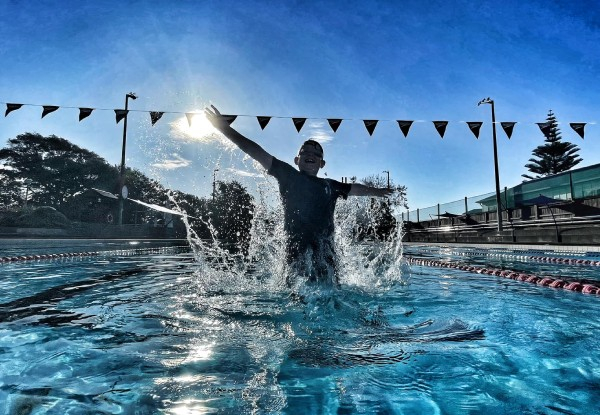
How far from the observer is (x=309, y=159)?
153 inches

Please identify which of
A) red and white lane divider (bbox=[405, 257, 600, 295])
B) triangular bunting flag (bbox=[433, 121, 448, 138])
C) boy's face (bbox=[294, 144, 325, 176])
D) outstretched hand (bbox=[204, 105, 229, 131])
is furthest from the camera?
triangular bunting flag (bbox=[433, 121, 448, 138])

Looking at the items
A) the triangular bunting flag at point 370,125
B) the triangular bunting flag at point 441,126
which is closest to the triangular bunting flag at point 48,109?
the triangular bunting flag at point 370,125

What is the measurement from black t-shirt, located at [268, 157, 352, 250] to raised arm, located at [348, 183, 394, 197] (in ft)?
2.22

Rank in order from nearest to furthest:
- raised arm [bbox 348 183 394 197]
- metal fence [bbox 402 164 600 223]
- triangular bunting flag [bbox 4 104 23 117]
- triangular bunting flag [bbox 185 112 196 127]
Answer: raised arm [bbox 348 183 394 197], triangular bunting flag [bbox 4 104 23 117], triangular bunting flag [bbox 185 112 196 127], metal fence [bbox 402 164 600 223]

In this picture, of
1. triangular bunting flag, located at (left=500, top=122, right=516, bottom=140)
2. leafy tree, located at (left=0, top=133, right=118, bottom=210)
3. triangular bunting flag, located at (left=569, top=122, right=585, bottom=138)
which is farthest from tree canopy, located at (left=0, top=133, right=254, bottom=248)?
triangular bunting flag, located at (left=569, top=122, right=585, bottom=138)

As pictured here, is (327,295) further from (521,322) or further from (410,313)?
(521,322)

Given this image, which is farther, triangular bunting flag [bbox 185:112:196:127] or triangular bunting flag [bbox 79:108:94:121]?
triangular bunting flag [bbox 185:112:196:127]

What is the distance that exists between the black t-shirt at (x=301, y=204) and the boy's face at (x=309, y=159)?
0.20m

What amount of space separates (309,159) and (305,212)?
608 millimetres

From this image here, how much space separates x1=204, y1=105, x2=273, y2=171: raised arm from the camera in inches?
136

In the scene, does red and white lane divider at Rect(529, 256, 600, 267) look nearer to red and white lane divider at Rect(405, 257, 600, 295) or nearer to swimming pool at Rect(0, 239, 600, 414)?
red and white lane divider at Rect(405, 257, 600, 295)

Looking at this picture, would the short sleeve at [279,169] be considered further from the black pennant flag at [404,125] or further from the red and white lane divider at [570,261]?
the black pennant flag at [404,125]

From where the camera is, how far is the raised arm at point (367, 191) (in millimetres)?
4360

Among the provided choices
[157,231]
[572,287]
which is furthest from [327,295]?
[157,231]
